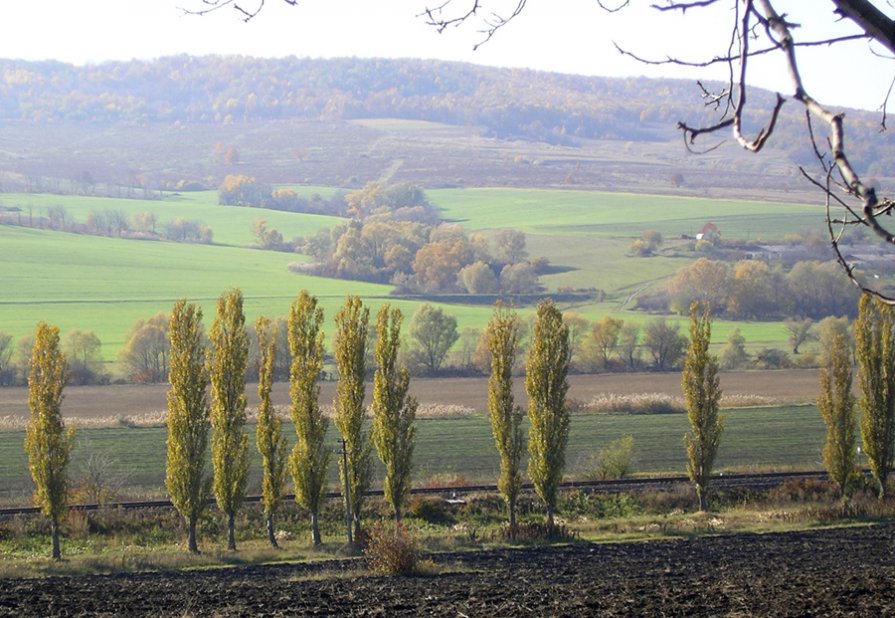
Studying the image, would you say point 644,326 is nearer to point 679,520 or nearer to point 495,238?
point 495,238

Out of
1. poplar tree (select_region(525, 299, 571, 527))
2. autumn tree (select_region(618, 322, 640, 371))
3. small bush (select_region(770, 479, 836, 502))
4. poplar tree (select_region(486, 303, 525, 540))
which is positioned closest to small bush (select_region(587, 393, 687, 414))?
autumn tree (select_region(618, 322, 640, 371))

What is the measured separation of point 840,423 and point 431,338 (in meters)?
33.8

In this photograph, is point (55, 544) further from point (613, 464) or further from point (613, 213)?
point (613, 213)

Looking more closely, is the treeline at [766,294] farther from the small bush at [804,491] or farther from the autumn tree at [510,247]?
the small bush at [804,491]

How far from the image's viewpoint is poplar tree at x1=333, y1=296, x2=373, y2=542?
2906 centimetres

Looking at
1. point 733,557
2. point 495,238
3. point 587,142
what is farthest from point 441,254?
point 587,142

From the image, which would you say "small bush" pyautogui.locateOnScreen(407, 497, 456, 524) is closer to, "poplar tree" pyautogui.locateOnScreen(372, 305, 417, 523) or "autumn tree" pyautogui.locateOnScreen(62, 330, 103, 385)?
"poplar tree" pyautogui.locateOnScreen(372, 305, 417, 523)

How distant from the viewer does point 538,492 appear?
30375 millimetres

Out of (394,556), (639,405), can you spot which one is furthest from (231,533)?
(639,405)

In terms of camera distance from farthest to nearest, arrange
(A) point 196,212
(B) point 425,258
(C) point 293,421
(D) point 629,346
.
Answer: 1. (A) point 196,212
2. (B) point 425,258
3. (D) point 629,346
4. (C) point 293,421

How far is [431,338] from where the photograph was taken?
6406cm

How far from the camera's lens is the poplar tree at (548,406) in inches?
1188

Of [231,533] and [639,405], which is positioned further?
[639,405]

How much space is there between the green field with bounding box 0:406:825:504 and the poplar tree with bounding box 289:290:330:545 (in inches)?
254
